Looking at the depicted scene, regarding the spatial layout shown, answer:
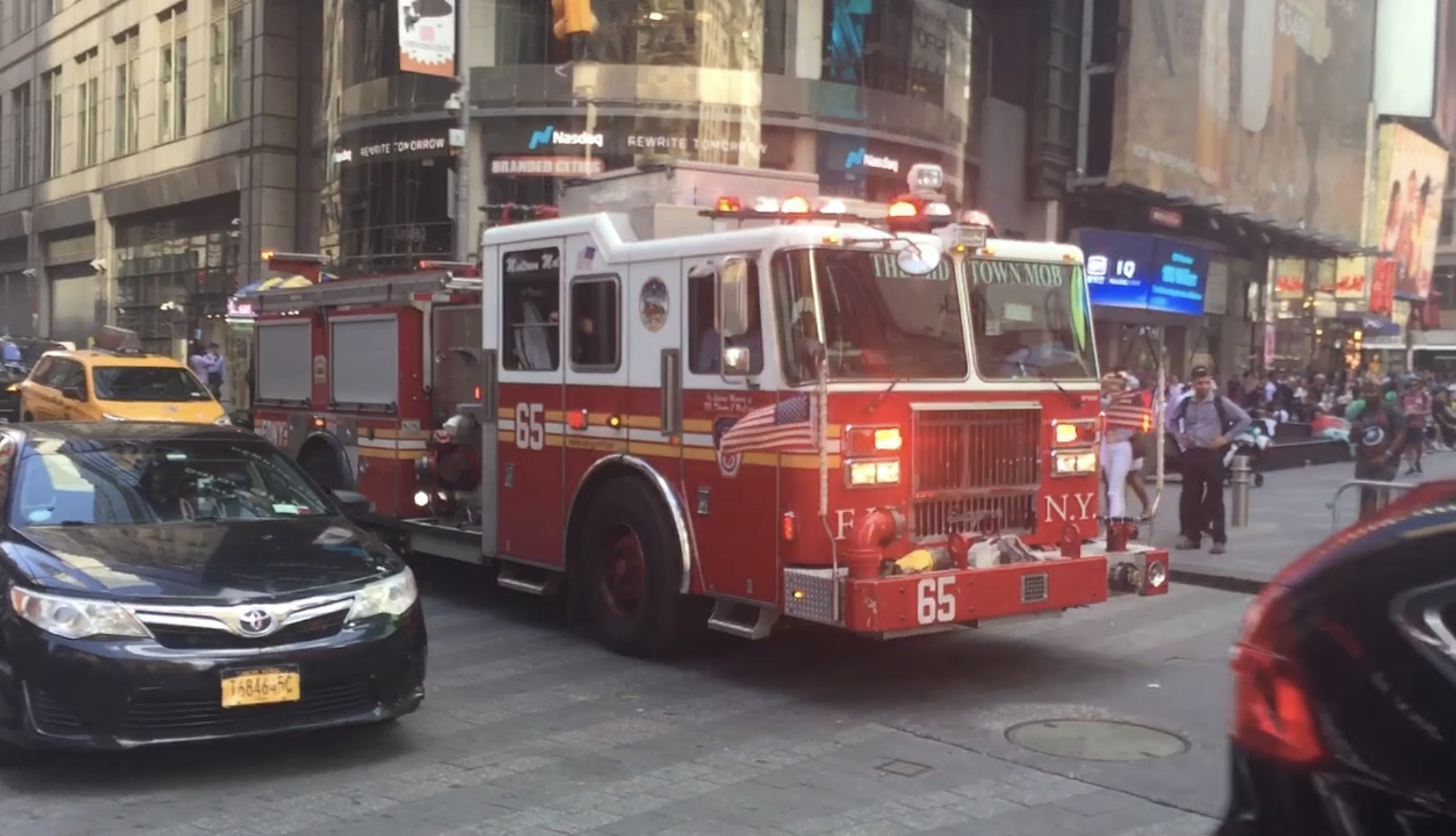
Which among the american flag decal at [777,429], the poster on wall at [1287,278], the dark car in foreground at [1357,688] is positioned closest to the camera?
the dark car in foreground at [1357,688]

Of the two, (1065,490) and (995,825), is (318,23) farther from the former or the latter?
(995,825)

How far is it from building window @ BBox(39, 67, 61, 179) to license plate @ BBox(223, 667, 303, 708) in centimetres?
4542

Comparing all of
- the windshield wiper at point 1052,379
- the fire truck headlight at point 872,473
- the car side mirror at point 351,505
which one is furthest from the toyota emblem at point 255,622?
the windshield wiper at point 1052,379

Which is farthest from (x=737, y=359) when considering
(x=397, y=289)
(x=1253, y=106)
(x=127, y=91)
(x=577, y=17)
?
(x=127, y=91)

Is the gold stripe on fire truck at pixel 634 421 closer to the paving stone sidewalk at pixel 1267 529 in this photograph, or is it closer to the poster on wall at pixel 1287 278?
the paving stone sidewalk at pixel 1267 529

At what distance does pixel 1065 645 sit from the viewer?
9.51 meters

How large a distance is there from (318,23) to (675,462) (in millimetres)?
27964

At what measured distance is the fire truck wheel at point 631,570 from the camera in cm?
847

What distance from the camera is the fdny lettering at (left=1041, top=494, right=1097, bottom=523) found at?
27.7ft

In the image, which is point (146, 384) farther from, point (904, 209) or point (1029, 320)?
point (1029, 320)

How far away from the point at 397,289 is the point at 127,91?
33.5m

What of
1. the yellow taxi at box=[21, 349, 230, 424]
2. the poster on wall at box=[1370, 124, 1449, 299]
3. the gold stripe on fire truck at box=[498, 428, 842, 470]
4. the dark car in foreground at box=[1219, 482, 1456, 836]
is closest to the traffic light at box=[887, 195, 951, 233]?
the gold stripe on fire truck at box=[498, 428, 842, 470]

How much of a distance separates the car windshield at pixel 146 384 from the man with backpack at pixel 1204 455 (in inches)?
501

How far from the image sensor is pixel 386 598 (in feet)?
21.6
